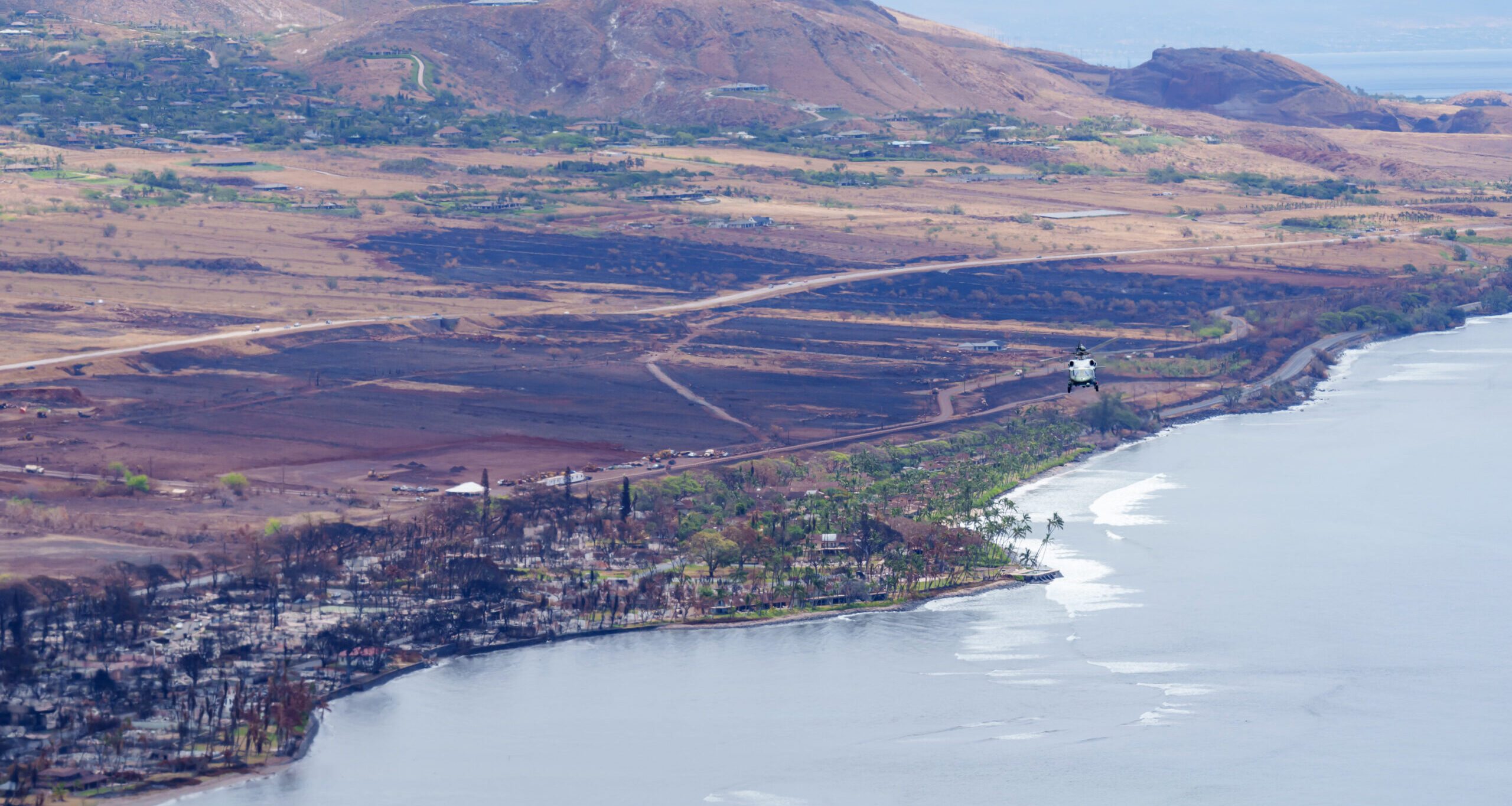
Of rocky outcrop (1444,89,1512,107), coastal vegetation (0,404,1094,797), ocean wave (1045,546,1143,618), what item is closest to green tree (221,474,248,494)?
coastal vegetation (0,404,1094,797)

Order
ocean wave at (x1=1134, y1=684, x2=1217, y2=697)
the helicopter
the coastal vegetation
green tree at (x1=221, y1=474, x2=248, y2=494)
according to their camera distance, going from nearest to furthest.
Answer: the helicopter → the coastal vegetation → ocean wave at (x1=1134, y1=684, x2=1217, y2=697) → green tree at (x1=221, y1=474, x2=248, y2=494)

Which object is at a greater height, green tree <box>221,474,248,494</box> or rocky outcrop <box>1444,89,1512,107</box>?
rocky outcrop <box>1444,89,1512,107</box>

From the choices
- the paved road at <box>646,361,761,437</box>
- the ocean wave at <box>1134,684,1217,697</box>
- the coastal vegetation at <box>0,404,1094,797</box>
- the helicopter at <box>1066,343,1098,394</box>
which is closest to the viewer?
the helicopter at <box>1066,343,1098,394</box>

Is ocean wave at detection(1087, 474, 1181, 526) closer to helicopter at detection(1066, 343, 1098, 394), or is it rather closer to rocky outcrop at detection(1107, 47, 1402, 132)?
helicopter at detection(1066, 343, 1098, 394)

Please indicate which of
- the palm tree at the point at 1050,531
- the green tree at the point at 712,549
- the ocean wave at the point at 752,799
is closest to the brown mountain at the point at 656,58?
the palm tree at the point at 1050,531

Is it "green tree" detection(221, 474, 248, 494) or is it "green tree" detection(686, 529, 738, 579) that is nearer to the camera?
"green tree" detection(686, 529, 738, 579)

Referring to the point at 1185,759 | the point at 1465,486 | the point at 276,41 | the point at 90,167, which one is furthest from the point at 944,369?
A: the point at 276,41

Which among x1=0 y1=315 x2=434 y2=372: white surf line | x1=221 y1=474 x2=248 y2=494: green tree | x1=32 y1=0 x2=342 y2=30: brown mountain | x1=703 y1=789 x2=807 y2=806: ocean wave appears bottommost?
x1=703 y1=789 x2=807 y2=806: ocean wave
